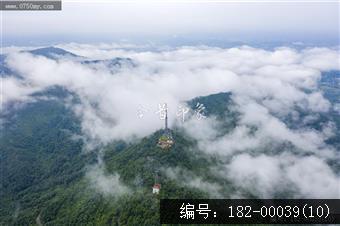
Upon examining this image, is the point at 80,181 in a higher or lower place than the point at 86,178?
lower

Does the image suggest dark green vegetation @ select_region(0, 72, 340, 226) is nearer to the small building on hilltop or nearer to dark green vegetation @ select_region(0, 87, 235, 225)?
dark green vegetation @ select_region(0, 87, 235, 225)

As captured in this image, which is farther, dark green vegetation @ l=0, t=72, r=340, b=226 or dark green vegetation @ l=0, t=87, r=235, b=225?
dark green vegetation @ l=0, t=72, r=340, b=226

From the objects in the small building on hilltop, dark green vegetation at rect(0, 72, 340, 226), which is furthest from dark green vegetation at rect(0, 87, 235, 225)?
the small building on hilltop

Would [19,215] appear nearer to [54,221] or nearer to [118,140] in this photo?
[54,221]

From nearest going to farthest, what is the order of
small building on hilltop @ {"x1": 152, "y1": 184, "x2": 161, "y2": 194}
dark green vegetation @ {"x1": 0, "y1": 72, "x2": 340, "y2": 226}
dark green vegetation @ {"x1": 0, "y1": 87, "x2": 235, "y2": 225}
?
1. small building on hilltop @ {"x1": 152, "y1": 184, "x2": 161, "y2": 194}
2. dark green vegetation @ {"x1": 0, "y1": 87, "x2": 235, "y2": 225}
3. dark green vegetation @ {"x1": 0, "y1": 72, "x2": 340, "y2": 226}

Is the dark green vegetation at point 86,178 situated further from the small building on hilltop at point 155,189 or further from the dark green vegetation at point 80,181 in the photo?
the small building on hilltop at point 155,189

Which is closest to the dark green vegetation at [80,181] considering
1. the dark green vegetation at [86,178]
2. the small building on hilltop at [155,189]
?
the dark green vegetation at [86,178]

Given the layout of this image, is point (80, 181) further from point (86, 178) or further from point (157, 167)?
point (157, 167)

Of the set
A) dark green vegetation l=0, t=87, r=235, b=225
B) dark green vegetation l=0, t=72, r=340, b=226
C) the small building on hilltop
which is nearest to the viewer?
the small building on hilltop

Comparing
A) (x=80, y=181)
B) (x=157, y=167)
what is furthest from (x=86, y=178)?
(x=157, y=167)
